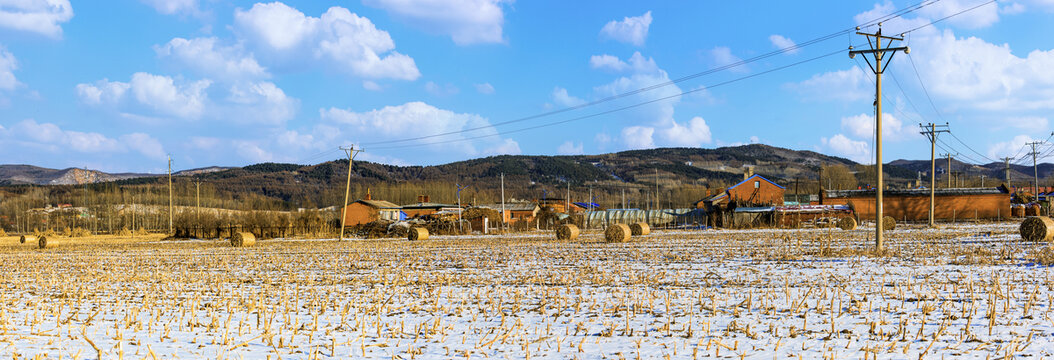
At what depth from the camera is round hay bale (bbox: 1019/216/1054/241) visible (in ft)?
86.1

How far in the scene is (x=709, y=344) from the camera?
832 centimetres

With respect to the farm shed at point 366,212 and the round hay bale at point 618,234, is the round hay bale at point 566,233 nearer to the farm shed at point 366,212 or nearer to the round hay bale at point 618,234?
the round hay bale at point 618,234

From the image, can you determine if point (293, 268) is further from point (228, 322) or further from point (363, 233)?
point (363, 233)

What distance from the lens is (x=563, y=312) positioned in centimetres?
1138

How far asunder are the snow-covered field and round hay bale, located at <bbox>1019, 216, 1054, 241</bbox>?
860cm

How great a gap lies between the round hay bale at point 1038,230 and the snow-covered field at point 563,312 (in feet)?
28.2

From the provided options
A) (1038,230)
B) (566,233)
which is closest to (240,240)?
(566,233)

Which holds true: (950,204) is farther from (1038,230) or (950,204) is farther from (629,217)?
(1038,230)

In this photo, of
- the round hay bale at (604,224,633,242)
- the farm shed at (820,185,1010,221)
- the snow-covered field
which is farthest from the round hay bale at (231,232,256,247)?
the farm shed at (820,185,1010,221)

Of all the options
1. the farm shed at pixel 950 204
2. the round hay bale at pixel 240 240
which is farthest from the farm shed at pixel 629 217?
the round hay bale at pixel 240 240

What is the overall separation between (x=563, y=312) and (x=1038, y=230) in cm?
2351

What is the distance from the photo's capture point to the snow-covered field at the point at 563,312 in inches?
338

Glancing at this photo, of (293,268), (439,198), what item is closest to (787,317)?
(293,268)

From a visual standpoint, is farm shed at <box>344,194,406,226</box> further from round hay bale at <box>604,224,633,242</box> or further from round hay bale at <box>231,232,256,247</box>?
round hay bale at <box>604,224,633,242</box>
